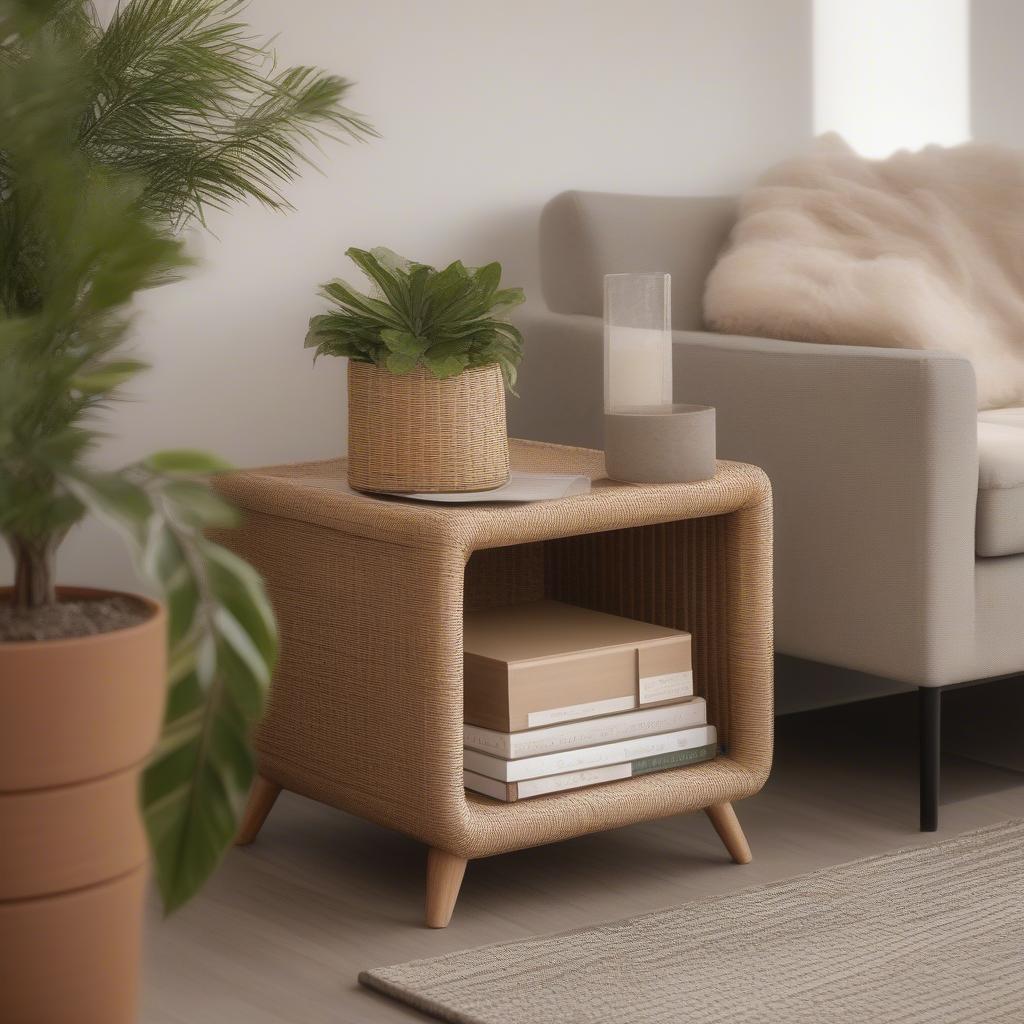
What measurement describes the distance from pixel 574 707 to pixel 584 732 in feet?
0.10

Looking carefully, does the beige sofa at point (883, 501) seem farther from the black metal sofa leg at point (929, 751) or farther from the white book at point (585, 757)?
the white book at point (585, 757)

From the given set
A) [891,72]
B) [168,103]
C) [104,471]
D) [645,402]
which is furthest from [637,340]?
[891,72]

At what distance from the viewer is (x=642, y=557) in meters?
2.11

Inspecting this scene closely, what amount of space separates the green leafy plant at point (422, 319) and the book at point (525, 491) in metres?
0.13

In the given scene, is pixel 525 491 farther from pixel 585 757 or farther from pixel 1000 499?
pixel 1000 499

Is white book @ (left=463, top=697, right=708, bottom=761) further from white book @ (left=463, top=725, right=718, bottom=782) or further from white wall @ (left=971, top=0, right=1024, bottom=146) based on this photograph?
white wall @ (left=971, top=0, right=1024, bottom=146)

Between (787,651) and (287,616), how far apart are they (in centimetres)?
71

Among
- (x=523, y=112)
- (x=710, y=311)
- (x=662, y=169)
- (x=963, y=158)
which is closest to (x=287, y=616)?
(x=710, y=311)

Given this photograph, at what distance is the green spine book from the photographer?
1.88 m

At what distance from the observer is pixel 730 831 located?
1.96 meters

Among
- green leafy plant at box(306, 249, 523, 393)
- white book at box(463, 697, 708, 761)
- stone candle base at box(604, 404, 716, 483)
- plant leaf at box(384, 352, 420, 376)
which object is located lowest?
white book at box(463, 697, 708, 761)

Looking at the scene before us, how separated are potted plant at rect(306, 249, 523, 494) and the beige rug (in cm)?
52

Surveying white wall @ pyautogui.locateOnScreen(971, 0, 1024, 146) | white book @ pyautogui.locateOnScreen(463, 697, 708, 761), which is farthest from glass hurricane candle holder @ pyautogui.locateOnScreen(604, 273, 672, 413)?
white wall @ pyautogui.locateOnScreen(971, 0, 1024, 146)

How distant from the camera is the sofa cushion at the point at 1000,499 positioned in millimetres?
2025
